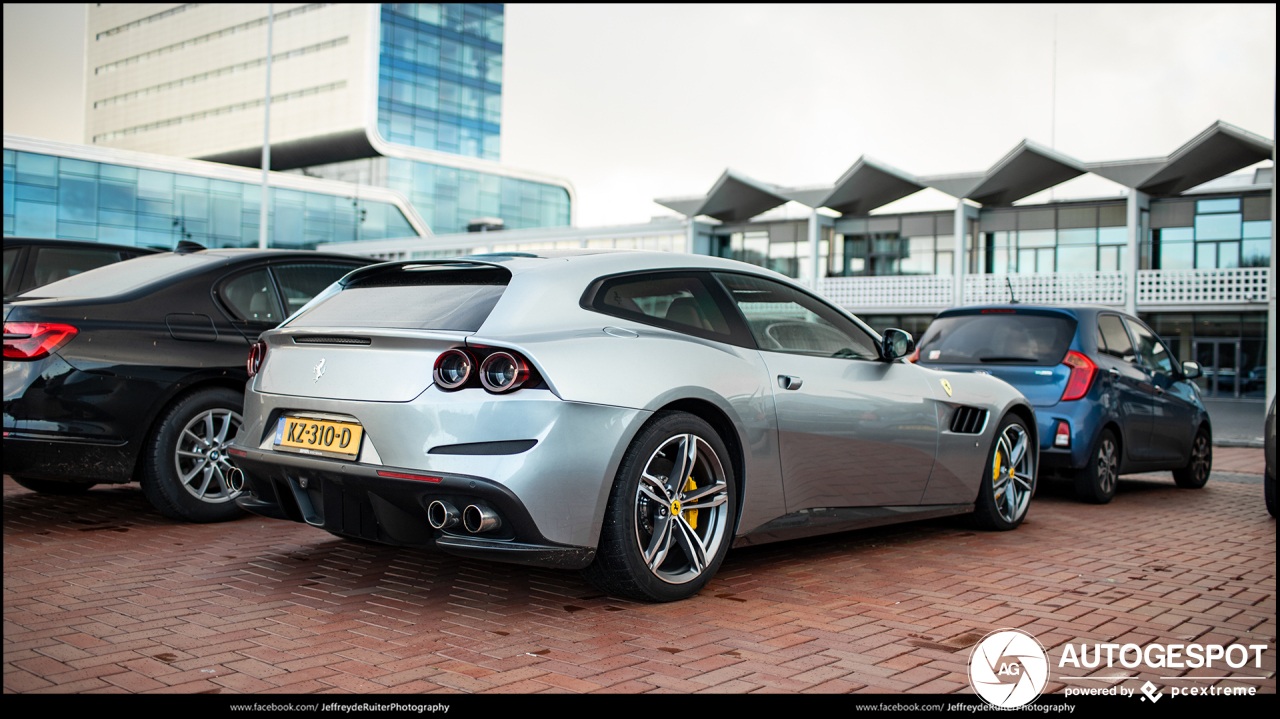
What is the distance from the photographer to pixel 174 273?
595cm

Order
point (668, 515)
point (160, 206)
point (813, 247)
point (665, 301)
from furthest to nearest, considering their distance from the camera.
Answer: point (160, 206) < point (813, 247) < point (665, 301) < point (668, 515)

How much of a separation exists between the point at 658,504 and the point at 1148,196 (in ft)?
125

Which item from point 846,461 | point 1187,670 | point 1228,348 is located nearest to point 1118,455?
point 846,461

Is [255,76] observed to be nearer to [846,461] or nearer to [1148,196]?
[1148,196]

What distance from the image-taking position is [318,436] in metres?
3.92

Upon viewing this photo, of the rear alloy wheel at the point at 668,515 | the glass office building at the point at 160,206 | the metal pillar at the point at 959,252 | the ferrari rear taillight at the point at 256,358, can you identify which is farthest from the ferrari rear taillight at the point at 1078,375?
the glass office building at the point at 160,206

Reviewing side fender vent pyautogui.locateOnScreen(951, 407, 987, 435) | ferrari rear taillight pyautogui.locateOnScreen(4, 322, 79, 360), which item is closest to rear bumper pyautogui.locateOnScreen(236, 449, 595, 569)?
ferrari rear taillight pyautogui.locateOnScreen(4, 322, 79, 360)

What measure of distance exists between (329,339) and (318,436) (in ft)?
1.32

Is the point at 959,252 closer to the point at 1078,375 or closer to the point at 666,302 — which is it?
the point at 1078,375

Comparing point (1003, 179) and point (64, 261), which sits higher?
point (1003, 179)

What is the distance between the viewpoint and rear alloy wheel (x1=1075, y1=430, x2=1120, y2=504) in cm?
752

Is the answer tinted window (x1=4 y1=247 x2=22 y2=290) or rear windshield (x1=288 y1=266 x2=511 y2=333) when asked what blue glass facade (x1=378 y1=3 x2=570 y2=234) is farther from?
rear windshield (x1=288 y1=266 x2=511 y2=333)

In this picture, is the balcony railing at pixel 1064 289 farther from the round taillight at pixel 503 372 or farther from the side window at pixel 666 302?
the round taillight at pixel 503 372

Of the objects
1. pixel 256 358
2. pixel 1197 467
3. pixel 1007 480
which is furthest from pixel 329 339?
pixel 1197 467
